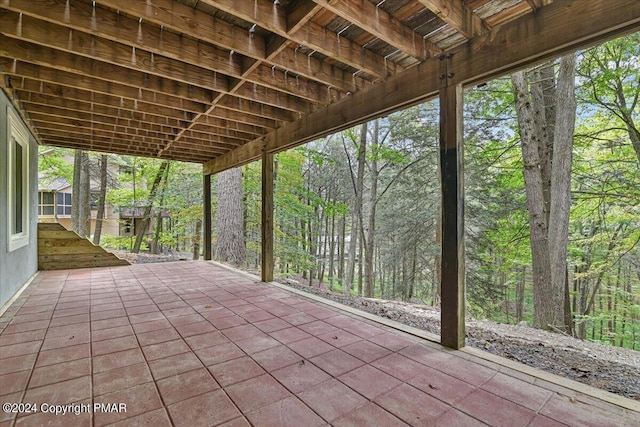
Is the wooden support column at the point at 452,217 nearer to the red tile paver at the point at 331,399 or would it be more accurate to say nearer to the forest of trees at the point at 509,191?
the red tile paver at the point at 331,399

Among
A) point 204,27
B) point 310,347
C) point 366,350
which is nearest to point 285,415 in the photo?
point 310,347

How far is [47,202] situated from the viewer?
11359 mm

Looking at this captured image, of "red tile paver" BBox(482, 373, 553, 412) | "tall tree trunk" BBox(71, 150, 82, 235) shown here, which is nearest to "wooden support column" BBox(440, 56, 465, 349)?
"red tile paver" BBox(482, 373, 553, 412)

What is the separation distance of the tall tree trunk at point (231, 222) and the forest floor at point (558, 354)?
433cm

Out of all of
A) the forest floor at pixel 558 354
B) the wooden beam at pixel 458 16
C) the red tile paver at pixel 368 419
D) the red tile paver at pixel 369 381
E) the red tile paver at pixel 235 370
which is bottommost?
the forest floor at pixel 558 354

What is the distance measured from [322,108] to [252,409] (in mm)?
3227

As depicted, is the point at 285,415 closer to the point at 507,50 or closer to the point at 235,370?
the point at 235,370

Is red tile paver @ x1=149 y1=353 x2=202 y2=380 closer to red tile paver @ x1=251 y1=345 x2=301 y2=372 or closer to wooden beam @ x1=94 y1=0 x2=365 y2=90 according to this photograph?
red tile paver @ x1=251 y1=345 x2=301 y2=372

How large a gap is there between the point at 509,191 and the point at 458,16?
6003 millimetres

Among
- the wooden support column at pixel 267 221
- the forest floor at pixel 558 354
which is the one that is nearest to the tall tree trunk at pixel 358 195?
the wooden support column at pixel 267 221

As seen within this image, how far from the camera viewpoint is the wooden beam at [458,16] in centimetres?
183

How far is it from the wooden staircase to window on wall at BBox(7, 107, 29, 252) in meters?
1.33

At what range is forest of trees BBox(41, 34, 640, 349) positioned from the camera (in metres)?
4.52

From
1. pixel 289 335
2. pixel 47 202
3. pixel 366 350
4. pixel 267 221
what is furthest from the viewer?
pixel 47 202
